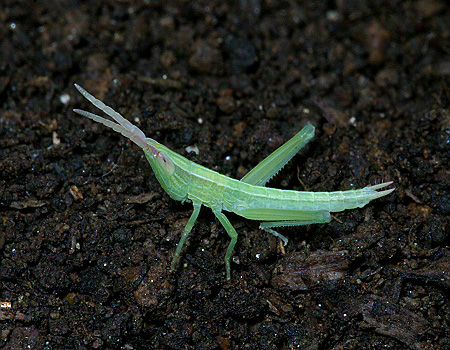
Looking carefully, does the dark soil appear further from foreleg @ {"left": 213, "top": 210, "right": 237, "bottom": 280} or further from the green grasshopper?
the green grasshopper

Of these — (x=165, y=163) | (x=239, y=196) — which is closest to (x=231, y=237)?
(x=239, y=196)

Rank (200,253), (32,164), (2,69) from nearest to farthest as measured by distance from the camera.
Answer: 1. (200,253)
2. (32,164)
3. (2,69)

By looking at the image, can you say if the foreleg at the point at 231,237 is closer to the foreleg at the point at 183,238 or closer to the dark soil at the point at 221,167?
the dark soil at the point at 221,167

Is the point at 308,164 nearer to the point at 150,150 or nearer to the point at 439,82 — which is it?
the point at 150,150

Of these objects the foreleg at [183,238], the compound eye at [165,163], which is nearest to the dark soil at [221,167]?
the foreleg at [183,238]

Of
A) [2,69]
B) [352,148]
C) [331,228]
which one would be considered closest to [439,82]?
[352,148]

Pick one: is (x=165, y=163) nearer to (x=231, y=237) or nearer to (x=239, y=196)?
(x=239, y=196)
